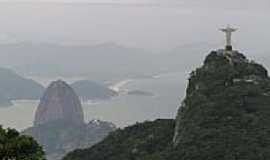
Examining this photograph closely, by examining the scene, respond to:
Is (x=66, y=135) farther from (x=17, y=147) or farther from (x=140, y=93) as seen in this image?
(x=17, y=147)

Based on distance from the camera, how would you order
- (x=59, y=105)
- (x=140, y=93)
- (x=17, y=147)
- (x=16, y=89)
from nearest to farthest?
(x=17, y=147) → (x=59, y=105) → (x=16, y=89) → (x=140, y=93)

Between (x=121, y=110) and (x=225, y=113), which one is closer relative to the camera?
(x=225, y=113)

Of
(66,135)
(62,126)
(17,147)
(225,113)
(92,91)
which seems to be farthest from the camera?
(92,91)

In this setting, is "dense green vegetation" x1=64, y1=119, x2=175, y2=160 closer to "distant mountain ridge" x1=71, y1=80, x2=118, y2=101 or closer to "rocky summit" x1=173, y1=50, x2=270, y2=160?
"rocky summit" x1=173, y1=50, x2=270, y2=160

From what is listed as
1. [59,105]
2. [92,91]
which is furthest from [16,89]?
[59,105]

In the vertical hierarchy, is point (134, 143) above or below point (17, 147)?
below

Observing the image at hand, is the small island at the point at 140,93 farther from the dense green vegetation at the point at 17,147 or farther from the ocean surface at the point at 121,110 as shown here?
the dense green vegetation at the point at 17,147
